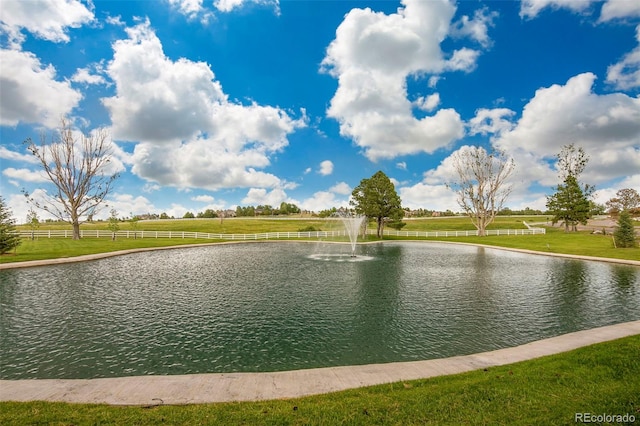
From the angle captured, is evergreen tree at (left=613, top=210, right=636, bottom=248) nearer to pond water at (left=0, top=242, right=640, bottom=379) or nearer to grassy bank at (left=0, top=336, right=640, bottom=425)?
pond water at (left=0, top=242, right=640, bottom=379)

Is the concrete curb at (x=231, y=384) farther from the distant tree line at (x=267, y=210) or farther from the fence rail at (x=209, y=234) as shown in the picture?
the distant tree line at (x=267, y=210)

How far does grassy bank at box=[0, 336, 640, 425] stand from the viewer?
4.72 meters

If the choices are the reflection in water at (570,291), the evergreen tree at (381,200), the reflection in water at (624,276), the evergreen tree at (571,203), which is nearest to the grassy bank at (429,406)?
the reflection in water at (570,291)

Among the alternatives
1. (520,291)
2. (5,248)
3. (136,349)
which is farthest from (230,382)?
(5,248)

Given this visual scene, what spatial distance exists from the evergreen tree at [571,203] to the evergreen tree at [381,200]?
1071 inches

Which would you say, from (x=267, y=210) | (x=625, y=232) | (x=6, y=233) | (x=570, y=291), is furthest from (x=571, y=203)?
(x=267, y=210)

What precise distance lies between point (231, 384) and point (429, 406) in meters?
3.95

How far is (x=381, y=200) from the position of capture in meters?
48.9

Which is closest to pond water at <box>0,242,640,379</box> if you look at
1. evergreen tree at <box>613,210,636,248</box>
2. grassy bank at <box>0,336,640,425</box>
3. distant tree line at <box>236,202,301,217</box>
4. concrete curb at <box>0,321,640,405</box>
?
concrete curb at <box>0,321,640,405</box>

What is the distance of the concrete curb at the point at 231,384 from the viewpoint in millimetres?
5754

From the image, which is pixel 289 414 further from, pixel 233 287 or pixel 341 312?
pixel 233 287

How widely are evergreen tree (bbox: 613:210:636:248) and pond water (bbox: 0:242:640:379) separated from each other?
1258cm

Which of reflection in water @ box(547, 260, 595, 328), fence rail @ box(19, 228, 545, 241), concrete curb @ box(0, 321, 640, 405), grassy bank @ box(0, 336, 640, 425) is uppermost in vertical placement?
fence rail @ box(19, 228, 545, 241)

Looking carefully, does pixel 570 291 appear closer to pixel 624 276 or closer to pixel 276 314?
pixel 624 276
